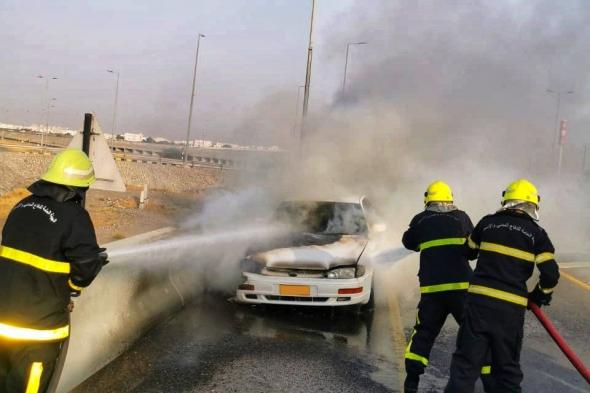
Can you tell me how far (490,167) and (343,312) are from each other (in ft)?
35.1

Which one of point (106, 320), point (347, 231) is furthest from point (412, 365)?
point (347, 231)

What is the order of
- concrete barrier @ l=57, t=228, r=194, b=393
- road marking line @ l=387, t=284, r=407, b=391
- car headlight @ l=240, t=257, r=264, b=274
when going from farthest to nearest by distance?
car headlight @ l=240, t=257, r=264, b=274, road marking line @ l=387, t=284, r=407, b=391, concrete barrier @ l=57, t=228, r=194, b=393

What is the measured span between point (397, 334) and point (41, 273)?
4.11 m

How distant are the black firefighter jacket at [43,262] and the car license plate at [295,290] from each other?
3219mm

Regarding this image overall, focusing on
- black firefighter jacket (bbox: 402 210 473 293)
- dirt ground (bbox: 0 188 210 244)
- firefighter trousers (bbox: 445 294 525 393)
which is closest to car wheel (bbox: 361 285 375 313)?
black firefighter jacket (bbox: 402 210 473 293)

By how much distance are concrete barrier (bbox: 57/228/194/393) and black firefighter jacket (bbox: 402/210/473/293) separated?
268 centimetres

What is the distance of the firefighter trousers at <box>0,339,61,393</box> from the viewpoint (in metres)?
2.52

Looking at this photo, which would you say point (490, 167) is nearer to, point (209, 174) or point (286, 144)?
point (286, 144)

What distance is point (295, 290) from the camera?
18.8ft

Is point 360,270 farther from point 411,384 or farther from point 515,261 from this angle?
point 515,261

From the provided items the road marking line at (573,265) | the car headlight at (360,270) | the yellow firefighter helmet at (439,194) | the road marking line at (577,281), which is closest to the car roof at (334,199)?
the car headlight at (360,270)

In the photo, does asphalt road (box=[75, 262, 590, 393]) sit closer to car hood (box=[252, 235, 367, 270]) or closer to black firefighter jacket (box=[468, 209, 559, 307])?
car hood (box=[252, 235, 367, 270])

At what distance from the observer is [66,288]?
272 centimetres

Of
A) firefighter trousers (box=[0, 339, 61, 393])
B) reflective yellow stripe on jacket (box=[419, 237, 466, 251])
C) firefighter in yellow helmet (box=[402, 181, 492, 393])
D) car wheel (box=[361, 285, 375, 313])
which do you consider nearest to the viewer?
firefighter trousers (box=[0, 339, 61, 393])
